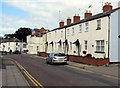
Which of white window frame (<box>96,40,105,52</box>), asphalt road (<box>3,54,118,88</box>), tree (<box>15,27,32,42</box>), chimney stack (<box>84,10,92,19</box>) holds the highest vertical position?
tree (<box>15,27,32,42</box>)

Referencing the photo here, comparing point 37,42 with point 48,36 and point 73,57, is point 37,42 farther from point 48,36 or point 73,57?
point 73,57

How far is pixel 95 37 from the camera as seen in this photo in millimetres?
35156

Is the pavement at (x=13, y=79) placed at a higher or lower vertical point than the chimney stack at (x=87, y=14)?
lower

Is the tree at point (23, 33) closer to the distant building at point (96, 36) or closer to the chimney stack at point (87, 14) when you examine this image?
the distant building at point (96, 36)

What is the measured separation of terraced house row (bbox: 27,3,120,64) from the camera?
31359 mm

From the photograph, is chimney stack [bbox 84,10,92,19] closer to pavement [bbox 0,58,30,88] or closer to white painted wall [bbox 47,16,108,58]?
white painted wall [bbox 47,16,108,58]

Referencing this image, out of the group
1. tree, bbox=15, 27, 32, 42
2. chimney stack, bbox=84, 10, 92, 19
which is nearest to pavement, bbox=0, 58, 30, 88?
chimney stack, bbox=84, 10, 92, 19

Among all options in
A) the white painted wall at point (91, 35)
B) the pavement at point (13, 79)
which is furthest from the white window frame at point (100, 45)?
the pavement at point (13, 79)

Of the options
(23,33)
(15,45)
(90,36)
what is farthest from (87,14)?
(23,33)

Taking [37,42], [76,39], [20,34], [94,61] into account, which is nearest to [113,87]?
[94,61]

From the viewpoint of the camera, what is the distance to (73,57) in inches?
1511

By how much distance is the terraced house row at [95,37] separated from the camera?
3136cm

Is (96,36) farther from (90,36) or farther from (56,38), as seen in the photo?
(56,38)

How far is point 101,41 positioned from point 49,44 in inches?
1207
